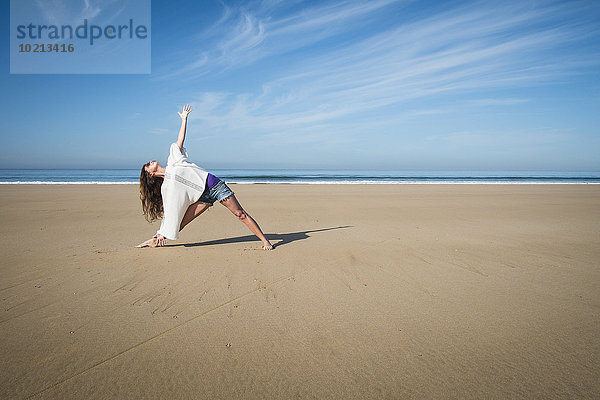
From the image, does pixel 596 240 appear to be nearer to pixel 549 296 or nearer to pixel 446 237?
pixel 446 237

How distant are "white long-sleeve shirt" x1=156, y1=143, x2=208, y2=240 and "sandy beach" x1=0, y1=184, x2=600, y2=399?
20.4 inches

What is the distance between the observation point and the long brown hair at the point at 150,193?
5195 mm

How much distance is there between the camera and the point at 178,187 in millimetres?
4762

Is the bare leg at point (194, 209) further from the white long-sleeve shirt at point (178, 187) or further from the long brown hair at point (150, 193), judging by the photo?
the long brown hair at point (150, 193)

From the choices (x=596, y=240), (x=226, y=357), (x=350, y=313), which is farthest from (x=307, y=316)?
(x=596, y=240)

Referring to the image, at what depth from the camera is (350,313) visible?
2932mm

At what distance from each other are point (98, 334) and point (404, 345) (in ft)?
7.90

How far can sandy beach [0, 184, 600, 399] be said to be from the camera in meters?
2.00

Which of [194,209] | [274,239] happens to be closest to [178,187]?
[194,209]

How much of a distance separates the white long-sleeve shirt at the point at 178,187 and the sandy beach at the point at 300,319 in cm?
52

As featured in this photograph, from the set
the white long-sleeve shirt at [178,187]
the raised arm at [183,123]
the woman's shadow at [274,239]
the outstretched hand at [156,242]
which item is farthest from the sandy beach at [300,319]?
the raised arm at [183,123]

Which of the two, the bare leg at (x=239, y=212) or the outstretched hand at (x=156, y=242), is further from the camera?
the outstretched hand at (x=156, y=242)

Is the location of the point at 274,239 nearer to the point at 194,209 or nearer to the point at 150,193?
the point at 194,209

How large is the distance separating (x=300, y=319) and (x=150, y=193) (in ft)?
12.2
